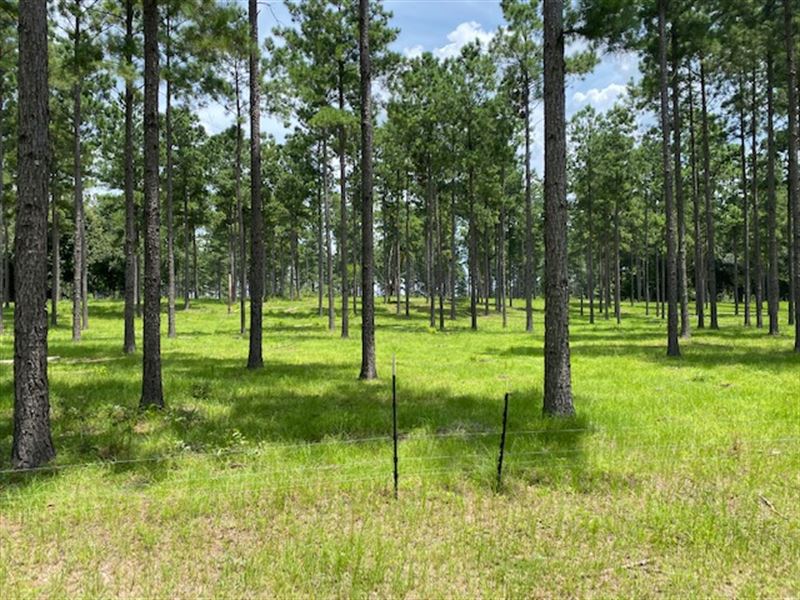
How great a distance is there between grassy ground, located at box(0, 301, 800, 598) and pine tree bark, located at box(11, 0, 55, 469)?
96cm

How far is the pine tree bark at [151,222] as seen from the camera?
8953mm

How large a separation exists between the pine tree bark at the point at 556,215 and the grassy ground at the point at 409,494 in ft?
2.40

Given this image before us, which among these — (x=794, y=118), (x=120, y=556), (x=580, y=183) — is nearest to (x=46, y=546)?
(x=120, y=556)

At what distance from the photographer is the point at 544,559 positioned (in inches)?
168

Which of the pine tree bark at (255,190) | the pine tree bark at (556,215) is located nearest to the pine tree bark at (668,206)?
the pine tree bark at (556,215)

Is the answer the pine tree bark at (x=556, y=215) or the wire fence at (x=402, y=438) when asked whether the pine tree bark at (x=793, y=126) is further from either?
the pine tree bark at (x=556, y=215)

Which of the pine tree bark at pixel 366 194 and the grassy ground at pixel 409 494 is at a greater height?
the pine tree bark at pixel 366 194

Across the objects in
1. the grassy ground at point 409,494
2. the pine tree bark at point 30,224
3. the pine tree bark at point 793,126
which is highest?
the pine tree bark at point 793,126

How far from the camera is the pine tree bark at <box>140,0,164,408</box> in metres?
8.95

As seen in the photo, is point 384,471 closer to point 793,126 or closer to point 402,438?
point 402,438

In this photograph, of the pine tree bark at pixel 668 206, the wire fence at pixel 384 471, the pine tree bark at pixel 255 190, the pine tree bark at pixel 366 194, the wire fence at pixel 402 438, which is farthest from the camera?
the pine tree bark at pixel 668 206

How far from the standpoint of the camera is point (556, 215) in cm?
834

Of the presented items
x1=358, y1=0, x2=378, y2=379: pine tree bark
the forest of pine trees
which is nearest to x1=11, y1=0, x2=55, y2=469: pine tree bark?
the forest of pine trees

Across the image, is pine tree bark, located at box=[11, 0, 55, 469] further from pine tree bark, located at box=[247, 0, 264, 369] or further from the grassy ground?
pine tree bark, located at box=[247, 0, 264, 369]
